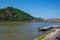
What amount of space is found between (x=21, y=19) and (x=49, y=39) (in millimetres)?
149631

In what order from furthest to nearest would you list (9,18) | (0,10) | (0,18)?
(0,10) < (9,18) < (0,18)

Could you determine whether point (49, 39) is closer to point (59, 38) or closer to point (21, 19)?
point (59, 38)

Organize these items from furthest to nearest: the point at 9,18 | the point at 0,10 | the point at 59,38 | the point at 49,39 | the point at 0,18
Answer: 1. the point at 0,10
2. the point at 9,18
3. the point at 0,18
4. the point at 59,38
5. the point at 49,39

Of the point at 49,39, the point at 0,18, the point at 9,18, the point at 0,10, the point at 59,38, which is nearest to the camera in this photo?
the point at 49,39

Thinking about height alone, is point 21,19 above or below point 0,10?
below

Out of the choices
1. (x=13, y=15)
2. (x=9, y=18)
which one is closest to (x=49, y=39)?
(x=9, y=18)

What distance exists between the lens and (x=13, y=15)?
159 meters

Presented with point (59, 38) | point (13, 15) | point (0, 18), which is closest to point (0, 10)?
point (13, 15)

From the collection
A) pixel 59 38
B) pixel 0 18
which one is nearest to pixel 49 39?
pixel 59 38

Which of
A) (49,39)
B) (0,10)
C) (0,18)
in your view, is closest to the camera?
(49,39)

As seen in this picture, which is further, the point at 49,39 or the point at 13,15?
the point at 13,15

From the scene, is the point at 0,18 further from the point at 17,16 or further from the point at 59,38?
the point at 59,38

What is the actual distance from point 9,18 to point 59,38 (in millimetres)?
130192

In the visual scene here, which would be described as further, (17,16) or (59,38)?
(17,16)
